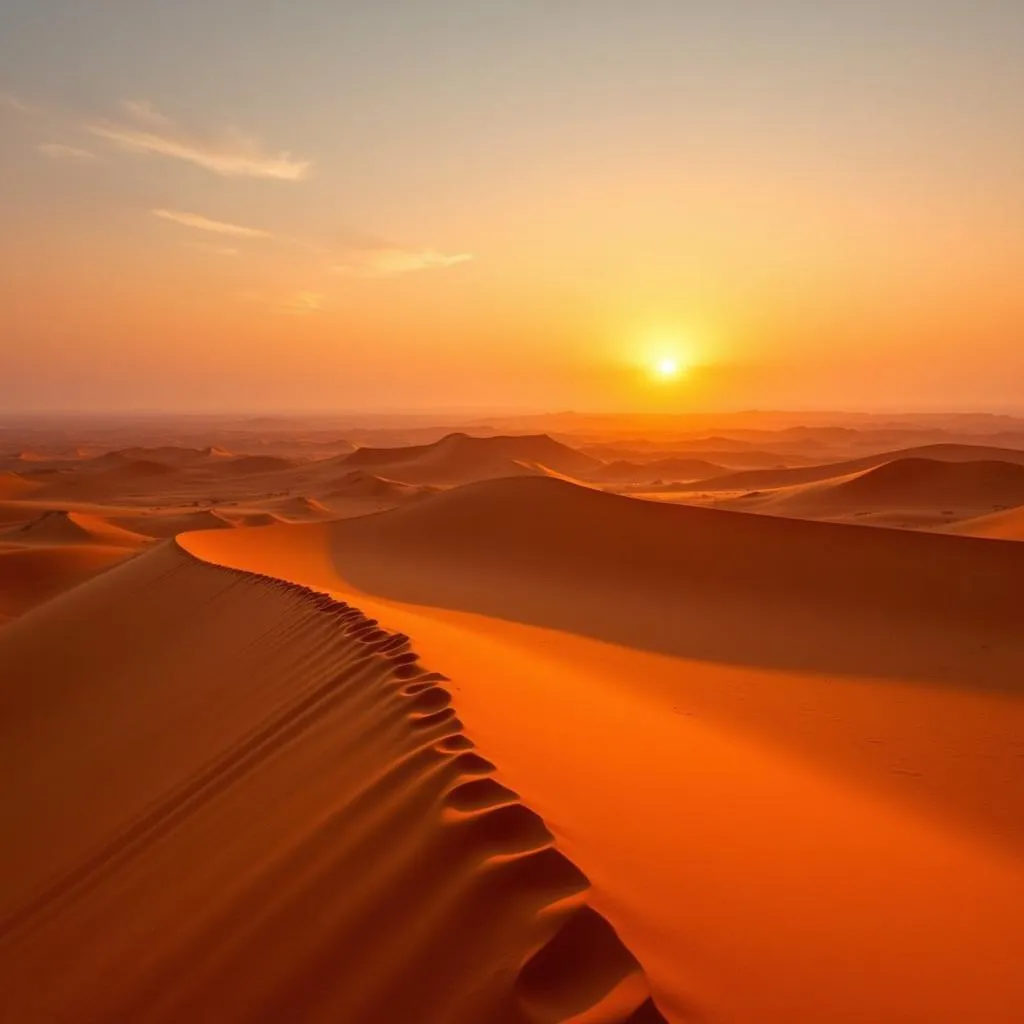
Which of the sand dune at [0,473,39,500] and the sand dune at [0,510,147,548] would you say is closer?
the sand dune at [0,510,147,548]

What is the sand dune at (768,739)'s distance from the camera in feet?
7.38

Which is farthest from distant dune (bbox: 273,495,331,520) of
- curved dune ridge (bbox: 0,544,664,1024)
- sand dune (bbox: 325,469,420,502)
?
curved dune ridge (bbox: 0,544,664,1024)

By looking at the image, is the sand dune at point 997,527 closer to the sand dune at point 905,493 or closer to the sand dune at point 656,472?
the sand dune at point 905,493

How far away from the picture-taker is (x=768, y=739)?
17.2 ft

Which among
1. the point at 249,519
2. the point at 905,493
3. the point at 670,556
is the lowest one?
the point at 249,519

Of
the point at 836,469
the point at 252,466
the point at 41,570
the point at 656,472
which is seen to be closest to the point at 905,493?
the point at 836,469

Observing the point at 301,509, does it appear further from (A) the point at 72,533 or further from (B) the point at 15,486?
(B) the point at 15,486

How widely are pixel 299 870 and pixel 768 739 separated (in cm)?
357

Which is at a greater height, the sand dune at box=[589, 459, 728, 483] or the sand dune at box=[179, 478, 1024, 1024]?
the sand dune at box=[179, 478, 1024, 1024]

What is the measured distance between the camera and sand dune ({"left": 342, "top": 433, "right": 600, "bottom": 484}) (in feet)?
153

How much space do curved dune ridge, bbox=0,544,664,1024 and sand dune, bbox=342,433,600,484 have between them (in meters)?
38.9

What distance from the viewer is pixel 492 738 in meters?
3.48

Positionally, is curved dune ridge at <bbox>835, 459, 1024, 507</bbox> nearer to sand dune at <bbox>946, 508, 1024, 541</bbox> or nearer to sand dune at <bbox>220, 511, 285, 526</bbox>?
sand dune at <bbox>946, 508, 1024, 541</bbox>

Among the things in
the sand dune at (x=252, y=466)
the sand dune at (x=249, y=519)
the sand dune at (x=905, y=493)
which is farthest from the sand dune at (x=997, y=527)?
the sand dune at (x=252, y=466)
